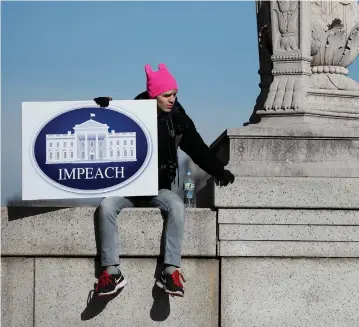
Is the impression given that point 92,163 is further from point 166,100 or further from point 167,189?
point 166,100

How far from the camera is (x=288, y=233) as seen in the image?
727 centimetres

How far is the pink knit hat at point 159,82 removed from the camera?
23.7 ft

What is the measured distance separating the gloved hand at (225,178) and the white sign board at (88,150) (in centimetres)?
50

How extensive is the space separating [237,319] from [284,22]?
110 inches

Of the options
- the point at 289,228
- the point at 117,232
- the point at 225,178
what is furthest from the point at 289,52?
the point at 117,232

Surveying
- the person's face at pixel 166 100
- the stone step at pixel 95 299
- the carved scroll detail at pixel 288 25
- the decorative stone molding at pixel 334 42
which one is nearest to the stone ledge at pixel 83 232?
the stone step at pixel 95 299

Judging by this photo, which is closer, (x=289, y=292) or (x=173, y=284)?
(x=173, y=284)

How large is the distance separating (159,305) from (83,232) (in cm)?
85

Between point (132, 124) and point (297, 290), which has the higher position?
point (132, 124)

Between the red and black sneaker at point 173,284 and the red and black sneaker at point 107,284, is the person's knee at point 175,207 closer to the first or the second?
the red and black sneaker at point 173,284

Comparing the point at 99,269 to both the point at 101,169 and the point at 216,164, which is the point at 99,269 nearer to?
the point at 101,169

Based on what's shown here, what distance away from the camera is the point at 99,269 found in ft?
24.0

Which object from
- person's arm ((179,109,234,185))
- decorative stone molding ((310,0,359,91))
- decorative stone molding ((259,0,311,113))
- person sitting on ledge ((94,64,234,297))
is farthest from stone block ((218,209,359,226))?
decorative stone molding ((310,0,359,91))

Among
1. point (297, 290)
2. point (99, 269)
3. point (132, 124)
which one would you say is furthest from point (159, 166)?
point (297, 290)
